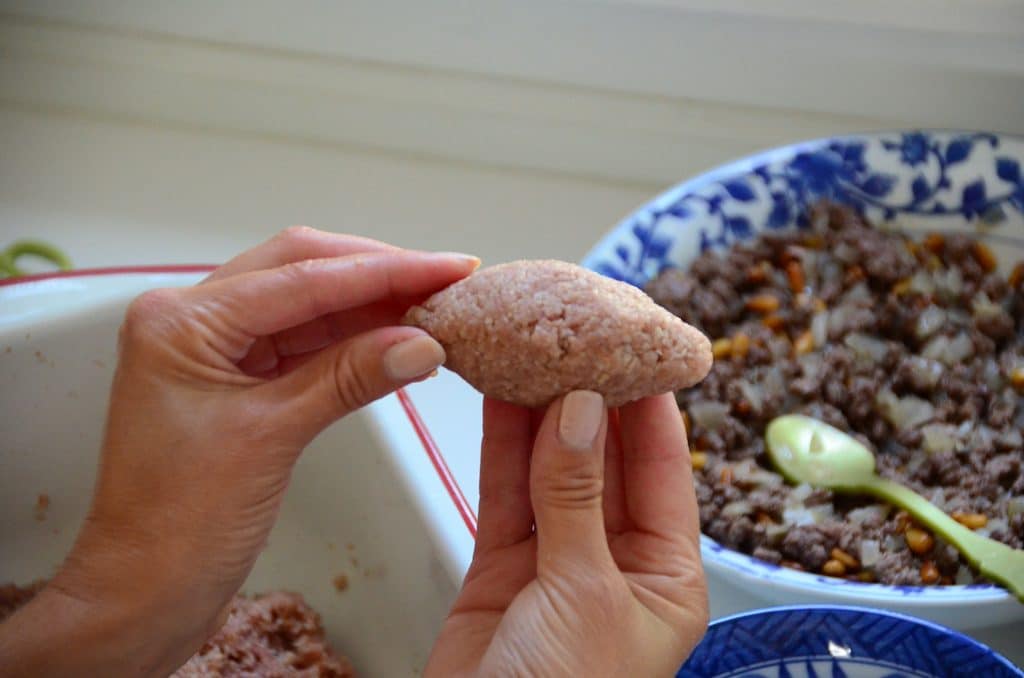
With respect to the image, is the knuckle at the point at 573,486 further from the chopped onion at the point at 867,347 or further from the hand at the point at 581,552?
the chopped onion at the point at 867,347

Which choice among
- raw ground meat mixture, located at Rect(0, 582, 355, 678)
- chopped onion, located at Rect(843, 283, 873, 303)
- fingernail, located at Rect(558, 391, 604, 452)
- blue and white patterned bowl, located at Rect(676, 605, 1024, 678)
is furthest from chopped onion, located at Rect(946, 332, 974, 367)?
raw ground meat mixture, located at Rect(0, 582, 355, 678)

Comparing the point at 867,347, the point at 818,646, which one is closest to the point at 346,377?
the point at 818,646

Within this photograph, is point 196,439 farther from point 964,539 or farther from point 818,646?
point 964,539

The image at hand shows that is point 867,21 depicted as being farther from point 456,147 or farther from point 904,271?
point 456,147

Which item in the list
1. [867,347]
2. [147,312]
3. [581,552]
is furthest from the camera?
[867,347]

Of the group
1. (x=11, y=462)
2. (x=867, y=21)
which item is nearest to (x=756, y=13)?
(x=867, y=21)

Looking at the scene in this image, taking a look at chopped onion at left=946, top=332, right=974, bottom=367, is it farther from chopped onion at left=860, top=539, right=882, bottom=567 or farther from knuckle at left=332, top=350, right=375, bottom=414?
knuckle at left=332, top=350, right=375, bottom=414
